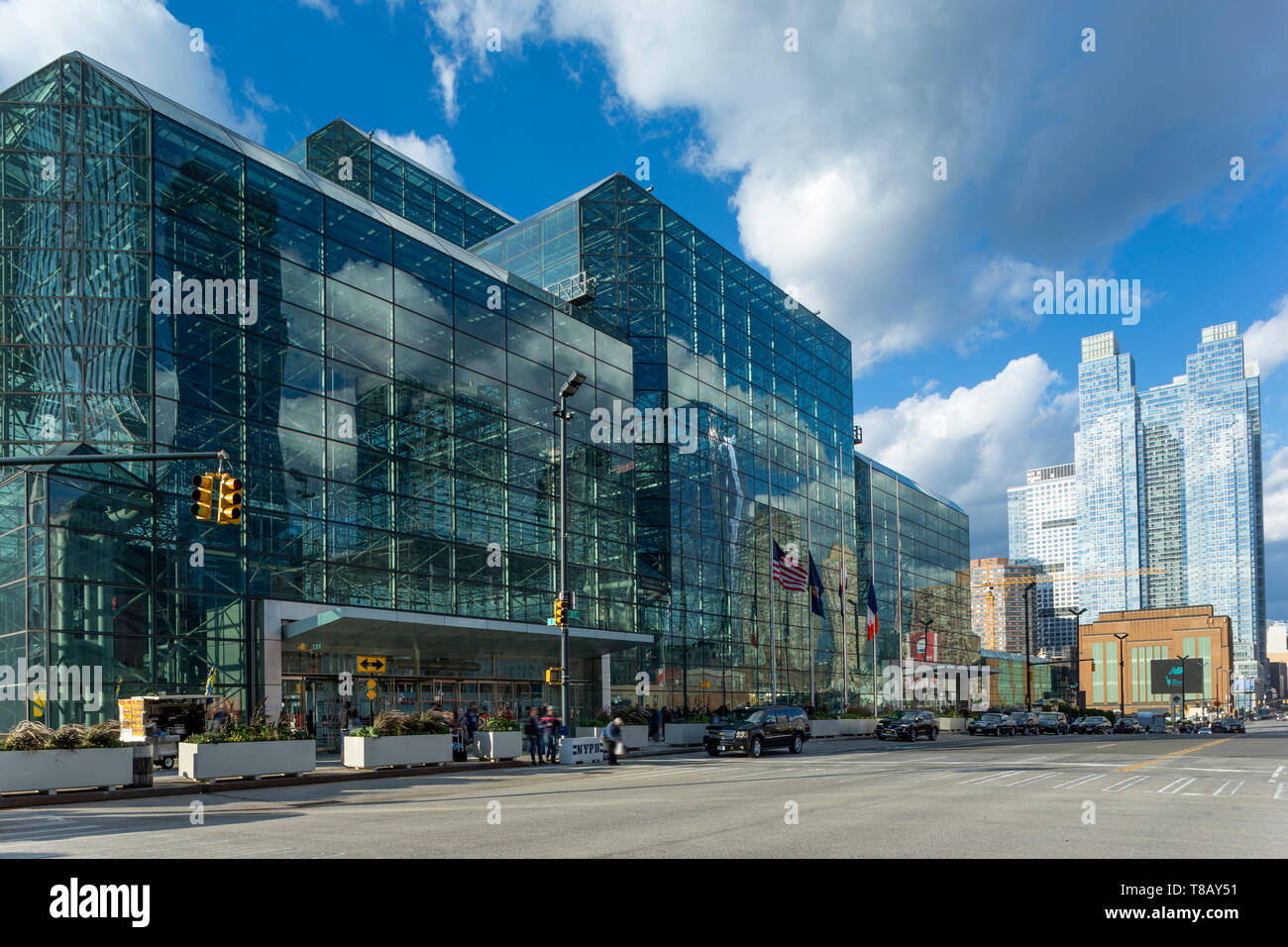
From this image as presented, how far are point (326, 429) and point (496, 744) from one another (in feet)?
46.9

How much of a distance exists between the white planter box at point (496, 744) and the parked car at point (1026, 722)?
43751mm

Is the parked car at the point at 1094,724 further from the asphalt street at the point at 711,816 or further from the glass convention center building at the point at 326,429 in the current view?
the asphalt street at the point at 711,816

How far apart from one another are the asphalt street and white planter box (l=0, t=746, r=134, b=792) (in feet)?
5.47

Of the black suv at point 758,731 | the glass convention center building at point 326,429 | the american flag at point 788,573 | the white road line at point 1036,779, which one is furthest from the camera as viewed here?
the american flag at point 788,573

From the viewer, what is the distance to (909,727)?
5459 cm

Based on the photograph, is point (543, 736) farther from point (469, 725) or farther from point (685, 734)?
point (685, 734)

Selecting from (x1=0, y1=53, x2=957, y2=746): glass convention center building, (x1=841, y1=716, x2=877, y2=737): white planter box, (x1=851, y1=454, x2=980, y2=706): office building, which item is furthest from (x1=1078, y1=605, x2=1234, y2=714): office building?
(x1=0, y1=53, x2=957, y2=746): glass convention center building

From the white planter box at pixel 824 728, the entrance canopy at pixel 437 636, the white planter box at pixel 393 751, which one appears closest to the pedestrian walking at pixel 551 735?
the white planter box at pixel 393 751

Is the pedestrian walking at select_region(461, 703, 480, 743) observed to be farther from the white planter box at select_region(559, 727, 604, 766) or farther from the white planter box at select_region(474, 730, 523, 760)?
the white planter box at select_region(559, 727, 604, 766)

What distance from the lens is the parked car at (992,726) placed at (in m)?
64.0

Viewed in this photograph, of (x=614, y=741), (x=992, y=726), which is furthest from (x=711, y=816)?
(x=992, y=726)
